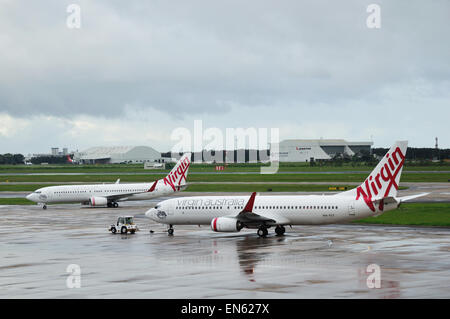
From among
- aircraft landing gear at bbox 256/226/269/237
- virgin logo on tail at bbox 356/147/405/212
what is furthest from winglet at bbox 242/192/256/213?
virgin logo on tail at bbox 356/147/405/212

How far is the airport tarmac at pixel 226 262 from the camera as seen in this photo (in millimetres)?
32781

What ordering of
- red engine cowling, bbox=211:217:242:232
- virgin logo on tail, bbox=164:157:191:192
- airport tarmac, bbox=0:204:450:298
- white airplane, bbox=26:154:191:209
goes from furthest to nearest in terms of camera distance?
white airplane, bbox=26:154:191:209 → virgin logo on tail, bbox=164:157:191:192 → red engine cowling, bbox=211:217:242:232 → airport tarmac, bbox=0:204:450:298

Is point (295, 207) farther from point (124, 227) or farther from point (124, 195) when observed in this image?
point (124, 195)

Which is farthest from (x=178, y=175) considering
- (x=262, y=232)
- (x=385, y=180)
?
(x=385, y=180)

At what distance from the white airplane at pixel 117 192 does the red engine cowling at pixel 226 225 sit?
136 feet

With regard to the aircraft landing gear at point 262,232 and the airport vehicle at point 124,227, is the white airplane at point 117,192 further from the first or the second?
the aircraft landing gear at point 262,232

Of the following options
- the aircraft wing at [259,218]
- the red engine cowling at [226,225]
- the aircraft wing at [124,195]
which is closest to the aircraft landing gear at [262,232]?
the aircraft wing at [259,218]

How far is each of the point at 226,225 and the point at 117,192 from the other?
46.7 m

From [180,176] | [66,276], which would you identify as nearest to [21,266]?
[66,276]

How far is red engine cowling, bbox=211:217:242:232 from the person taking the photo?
5600 cm

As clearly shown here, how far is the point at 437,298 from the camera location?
29.5 metres

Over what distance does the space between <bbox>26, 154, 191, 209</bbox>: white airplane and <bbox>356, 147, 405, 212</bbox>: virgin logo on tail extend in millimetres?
47077

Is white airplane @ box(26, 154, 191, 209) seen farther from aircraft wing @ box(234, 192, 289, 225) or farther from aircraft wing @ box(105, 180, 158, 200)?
aircraft wing @ box(234, 192, 289, 225)
